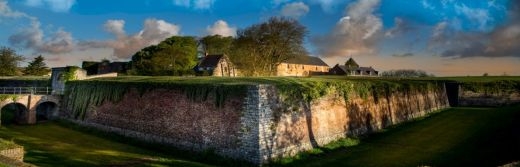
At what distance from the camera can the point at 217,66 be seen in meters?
55.2

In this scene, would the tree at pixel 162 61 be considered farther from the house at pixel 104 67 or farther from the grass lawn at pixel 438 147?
the grass lawn at pixel 438 147

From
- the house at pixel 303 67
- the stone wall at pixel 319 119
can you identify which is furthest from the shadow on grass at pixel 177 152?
the house at pixel 303 67

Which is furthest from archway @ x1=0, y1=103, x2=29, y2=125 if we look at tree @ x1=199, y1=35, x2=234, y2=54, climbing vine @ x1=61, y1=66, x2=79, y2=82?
tree @ x1=199, y1=35, x2=234, y2=54

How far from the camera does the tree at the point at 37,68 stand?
6694 centimetres

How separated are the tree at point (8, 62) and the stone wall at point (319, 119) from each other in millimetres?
52642

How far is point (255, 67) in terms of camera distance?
46.1 m

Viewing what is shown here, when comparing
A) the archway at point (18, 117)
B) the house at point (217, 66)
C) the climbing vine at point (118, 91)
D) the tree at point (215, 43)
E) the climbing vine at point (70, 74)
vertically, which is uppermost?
the tree at point (215, 43)

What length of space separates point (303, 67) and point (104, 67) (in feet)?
117

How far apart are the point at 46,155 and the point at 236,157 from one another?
370 inches

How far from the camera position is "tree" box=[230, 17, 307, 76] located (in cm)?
4475

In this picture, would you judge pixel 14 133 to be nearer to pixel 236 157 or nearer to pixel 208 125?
pixel 208 125

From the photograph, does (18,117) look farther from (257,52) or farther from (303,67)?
(303,67)

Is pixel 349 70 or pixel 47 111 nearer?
pixel 47 111

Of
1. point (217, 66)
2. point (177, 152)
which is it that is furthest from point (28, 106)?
point (217, 66)
